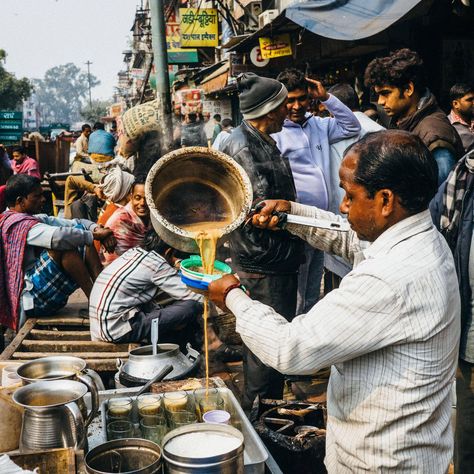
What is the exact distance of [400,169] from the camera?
197cm

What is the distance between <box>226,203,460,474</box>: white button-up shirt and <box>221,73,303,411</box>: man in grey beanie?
5.99 feet

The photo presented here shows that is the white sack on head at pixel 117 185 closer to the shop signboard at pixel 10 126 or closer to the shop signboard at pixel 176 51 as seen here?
the shop signboard at pixel 176 51

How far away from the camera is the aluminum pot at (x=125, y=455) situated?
6.57ft

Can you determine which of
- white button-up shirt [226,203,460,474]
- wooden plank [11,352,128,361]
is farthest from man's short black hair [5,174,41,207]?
white button-up shirt [226,203,460,474]

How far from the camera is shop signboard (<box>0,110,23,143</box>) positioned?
74.0 feet

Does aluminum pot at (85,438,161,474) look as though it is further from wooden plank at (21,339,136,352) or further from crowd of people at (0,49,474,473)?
wooden plank at (21,339,136,352)

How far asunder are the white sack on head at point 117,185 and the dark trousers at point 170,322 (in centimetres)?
155

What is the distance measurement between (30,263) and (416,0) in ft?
13.7

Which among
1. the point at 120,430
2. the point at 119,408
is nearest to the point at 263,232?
the point at 119,408

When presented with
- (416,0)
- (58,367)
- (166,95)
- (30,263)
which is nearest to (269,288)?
(58,367)

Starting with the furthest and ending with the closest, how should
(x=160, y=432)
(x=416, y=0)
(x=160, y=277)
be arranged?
(x=416, y=0) → (x=160, y=277) → (x=160, y=432)

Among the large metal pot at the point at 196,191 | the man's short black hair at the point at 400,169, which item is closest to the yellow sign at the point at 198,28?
the large metal pot at the point at 196,191

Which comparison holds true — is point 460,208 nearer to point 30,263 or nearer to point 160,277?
point 160,277

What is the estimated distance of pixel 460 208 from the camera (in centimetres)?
298
